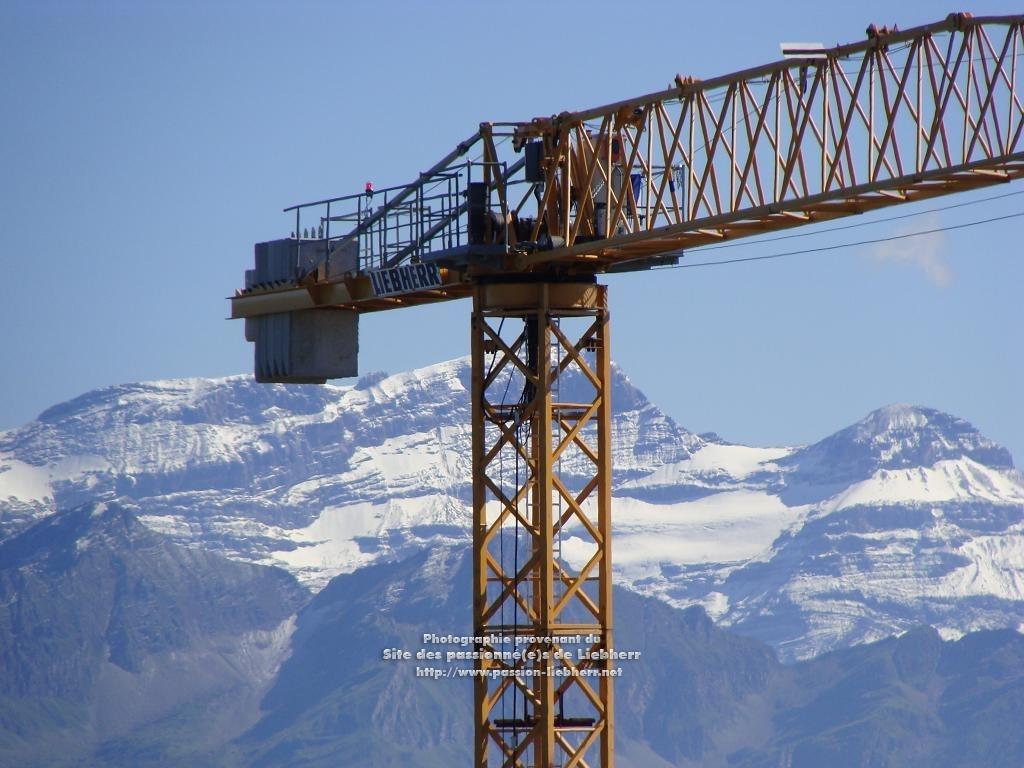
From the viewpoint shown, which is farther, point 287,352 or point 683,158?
point 287,352

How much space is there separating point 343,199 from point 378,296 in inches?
215

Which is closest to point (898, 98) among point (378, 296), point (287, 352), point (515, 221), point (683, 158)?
point (683, 158)

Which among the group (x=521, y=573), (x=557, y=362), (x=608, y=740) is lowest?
(x=608, y=740)

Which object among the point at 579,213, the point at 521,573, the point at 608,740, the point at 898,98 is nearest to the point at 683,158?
the point at 579,213

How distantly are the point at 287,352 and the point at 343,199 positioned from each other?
4911 millimetres

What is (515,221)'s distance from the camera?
62.1 meters

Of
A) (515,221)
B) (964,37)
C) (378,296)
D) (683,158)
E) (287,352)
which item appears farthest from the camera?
(287,352)

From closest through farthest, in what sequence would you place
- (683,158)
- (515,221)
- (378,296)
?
1. (683,158)
2. (515,221)
3. (378,296)

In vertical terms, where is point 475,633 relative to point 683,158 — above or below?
below

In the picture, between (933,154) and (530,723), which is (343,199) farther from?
(933,154)

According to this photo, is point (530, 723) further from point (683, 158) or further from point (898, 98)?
point (898, 98)

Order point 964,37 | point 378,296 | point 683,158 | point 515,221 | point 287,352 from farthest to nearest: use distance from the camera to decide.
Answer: point 287,352 < point 378,296 < point 515,221 < point 683,158 < point 964,37

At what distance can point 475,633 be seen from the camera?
6356 cm

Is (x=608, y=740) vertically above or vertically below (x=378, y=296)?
below
